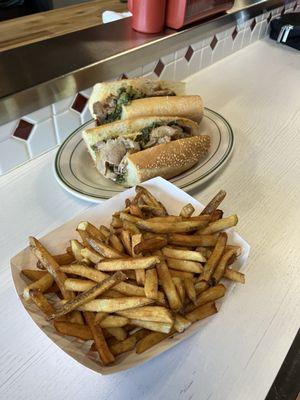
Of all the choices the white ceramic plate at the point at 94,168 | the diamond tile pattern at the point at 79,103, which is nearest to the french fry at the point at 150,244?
the white ceramic plate at the point at 94,168

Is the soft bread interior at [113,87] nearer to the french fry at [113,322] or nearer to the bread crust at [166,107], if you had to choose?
the bread crust at [166,107]

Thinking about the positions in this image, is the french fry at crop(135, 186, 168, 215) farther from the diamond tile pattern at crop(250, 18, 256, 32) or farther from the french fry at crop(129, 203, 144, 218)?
the diamond tile pattern at crop(250, 18, 256, 32)

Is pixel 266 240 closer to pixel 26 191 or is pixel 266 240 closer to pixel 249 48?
pixel 26 191

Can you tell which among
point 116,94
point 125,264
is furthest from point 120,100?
point 125,264

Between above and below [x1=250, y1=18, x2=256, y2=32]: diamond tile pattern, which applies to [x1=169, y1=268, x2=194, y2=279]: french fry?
above

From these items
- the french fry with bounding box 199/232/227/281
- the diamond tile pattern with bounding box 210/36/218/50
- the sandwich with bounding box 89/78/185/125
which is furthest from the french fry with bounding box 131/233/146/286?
the diamond tile pattern with bounding box 210/36/218/50

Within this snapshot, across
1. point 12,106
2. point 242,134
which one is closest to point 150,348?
point 12,106
